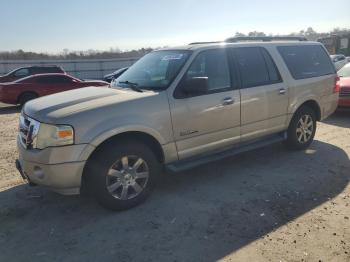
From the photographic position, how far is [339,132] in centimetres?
774

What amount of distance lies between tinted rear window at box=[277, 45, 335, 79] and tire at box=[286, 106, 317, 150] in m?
Answer: 0.64

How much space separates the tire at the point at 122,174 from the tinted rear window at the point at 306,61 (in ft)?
9.87

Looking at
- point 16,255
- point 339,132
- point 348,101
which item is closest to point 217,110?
point 16,255

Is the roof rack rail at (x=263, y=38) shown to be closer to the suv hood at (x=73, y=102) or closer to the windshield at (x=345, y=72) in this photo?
the suv hood at (x=73, y=102)

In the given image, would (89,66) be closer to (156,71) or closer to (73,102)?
(156,71)

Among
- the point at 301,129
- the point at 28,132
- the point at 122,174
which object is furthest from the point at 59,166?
the point at 301,129

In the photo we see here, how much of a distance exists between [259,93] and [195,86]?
136 centimetres

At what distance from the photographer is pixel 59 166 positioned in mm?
3756

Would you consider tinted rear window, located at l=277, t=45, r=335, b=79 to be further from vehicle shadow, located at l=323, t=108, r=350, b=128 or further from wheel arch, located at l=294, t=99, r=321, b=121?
vehicle shadow, located at l=323, t=108, r=350, b=128

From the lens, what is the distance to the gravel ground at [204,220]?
3.38 metres

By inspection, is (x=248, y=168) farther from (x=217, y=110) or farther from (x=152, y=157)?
(x=152, y=157)

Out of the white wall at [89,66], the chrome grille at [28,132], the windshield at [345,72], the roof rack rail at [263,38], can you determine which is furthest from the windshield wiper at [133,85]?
the white wall at [89,66]

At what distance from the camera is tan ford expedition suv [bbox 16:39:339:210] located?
12.6 ft

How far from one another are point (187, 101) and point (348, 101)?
6.40 meters
